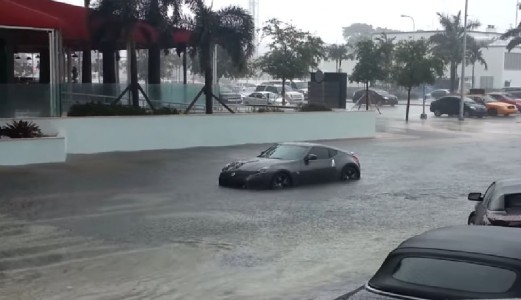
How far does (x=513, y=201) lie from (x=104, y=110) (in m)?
20.3

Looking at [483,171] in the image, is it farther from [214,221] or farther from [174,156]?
[214,221]

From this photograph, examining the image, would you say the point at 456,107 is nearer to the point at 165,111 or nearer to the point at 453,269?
the point at 165,111

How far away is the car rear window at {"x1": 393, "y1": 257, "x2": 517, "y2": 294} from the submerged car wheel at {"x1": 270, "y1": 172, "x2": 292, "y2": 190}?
512 inches

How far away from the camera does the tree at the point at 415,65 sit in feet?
148

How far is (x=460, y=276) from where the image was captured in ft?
16.2

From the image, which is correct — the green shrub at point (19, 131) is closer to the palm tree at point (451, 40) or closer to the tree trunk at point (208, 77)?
the tree trunk at point (208, 77)

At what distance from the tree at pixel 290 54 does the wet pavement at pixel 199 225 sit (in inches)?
742

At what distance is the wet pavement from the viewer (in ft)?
31.4

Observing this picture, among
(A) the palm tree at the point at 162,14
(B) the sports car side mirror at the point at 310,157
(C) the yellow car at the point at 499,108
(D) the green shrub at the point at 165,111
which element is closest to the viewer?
(B) the sports car side mirror at the point at 310,157

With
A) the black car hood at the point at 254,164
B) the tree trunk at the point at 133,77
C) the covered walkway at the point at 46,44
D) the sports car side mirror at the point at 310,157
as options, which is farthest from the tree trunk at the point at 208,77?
the black car hood at the point at 254,164

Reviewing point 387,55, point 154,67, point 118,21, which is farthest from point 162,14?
point 387,55

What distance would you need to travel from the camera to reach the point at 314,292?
9.16 m

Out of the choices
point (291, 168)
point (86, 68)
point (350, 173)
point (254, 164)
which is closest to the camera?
point (254, 164)

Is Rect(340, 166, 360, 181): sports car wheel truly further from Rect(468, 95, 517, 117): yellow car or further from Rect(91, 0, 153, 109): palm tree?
Rect(468, 95, 517, 117): yellow car
